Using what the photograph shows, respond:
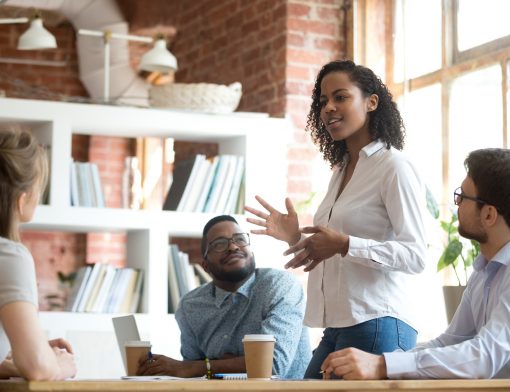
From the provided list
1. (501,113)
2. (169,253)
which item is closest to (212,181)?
(169,253)

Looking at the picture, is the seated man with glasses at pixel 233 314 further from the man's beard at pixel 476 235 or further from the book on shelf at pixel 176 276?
the book on shelf at pixel 176 276

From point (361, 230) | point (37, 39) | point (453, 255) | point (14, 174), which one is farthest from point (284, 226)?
point (37, 39)

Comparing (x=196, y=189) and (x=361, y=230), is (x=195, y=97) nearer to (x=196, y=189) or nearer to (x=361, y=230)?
(x=196, y=189)

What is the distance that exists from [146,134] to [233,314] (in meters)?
1.88

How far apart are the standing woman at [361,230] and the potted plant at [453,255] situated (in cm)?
107

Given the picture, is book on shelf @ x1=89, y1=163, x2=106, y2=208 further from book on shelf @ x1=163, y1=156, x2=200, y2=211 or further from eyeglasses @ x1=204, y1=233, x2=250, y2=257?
eyeglasses @ x1=204, y1=233, x2=250, y2=257

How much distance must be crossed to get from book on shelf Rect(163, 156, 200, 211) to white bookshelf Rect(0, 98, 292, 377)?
→ 133 millimetres

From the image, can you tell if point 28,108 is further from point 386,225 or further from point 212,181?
point 386,225

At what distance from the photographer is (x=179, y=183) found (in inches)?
196

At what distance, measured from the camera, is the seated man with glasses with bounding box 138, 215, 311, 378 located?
3.13m

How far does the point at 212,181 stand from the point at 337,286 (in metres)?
2.29

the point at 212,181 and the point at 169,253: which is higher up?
the point at 212,181

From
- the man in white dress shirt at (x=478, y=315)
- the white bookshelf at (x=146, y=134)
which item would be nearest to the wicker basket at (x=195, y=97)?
the white bookshelf at (x=146, y=134)

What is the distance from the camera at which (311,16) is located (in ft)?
16.9
